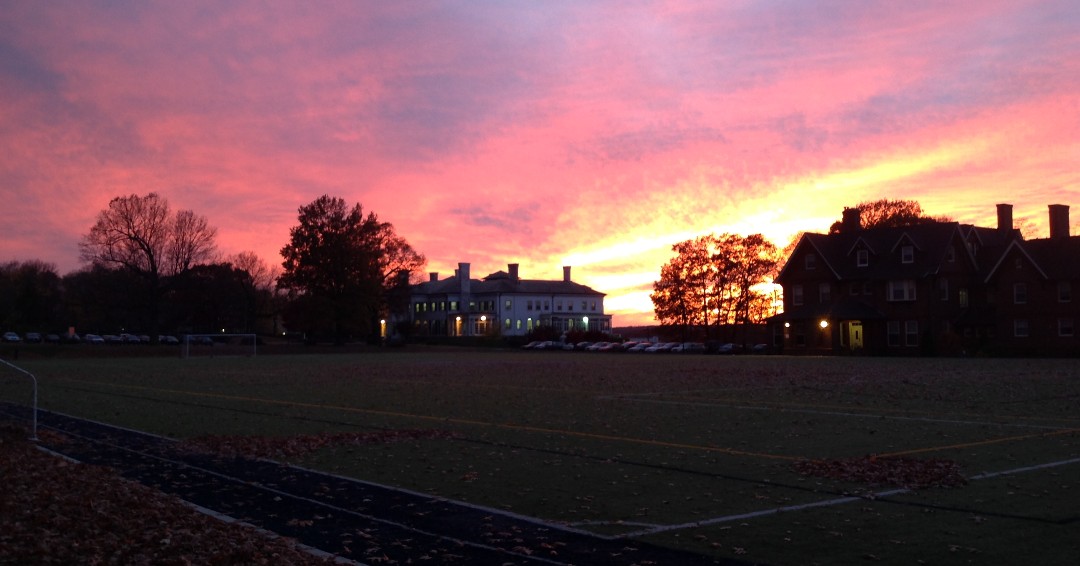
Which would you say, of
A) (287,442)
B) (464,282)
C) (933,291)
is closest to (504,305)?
(464,282)

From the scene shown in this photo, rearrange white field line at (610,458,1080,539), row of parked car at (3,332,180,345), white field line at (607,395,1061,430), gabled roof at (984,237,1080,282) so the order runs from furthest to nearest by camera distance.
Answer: row of parked car at (3,332,180,345) < gabled roof at (984,237,1080,282) < white field line at (607,395,1061,430) < white field line at (610,458,1080,539)

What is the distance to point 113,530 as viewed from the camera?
9391 mm

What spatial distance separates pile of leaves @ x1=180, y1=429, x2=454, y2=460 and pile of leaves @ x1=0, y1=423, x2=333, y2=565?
3468mm

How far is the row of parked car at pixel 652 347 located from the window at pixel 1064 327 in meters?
25.7

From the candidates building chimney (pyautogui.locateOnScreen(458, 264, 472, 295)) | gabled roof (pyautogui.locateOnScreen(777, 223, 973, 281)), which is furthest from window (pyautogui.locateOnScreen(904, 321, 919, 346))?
building chimney (pyautogui.locateOnScreen(458, 264, 472, 295))

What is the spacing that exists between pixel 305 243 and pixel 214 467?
8850 centimetres

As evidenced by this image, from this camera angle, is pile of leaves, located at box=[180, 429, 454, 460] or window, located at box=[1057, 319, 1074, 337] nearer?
pile of leaves, located at box=[180, 429, 454, 460]

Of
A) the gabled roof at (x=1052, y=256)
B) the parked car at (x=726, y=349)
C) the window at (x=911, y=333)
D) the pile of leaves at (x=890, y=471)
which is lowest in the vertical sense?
the pile of leaves at (x=890, y=471)

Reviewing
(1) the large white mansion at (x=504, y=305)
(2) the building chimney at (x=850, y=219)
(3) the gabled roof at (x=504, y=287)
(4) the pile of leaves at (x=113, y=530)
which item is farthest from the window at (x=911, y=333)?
(3) the gabled roof at (x=504, y=287)

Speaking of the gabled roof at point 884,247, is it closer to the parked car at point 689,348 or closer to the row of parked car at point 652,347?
the row of parked car at point 652,347

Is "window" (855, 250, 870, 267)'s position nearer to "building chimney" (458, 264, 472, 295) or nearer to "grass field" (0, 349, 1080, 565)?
"grass field" (0, 349, 1080, 565)

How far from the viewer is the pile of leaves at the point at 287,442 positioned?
16.2m

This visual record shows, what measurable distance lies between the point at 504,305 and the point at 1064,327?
291 feet

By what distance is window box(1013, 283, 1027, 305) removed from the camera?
2562 inches
